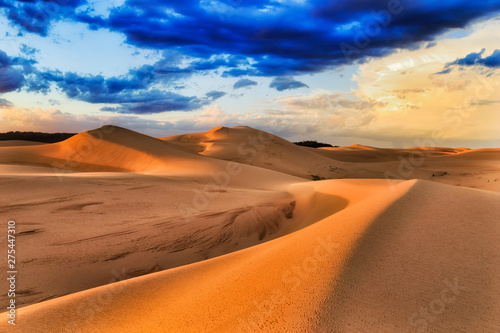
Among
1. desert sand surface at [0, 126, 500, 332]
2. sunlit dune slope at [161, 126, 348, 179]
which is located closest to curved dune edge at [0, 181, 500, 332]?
desert sand surface at [0, 126, 500, 332]

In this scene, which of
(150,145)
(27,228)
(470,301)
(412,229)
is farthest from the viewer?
(150,145)

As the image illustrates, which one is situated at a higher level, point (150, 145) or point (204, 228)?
point (150, 145)

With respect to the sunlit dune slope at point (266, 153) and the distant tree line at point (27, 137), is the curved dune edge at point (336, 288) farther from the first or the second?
the distant tree line at point (27, 137)

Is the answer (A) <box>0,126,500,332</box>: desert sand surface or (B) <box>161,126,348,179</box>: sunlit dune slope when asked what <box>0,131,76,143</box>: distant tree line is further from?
(A) <box>0,126,500,332</box>: desert sand surface

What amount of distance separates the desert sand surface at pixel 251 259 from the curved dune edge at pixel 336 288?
0.03 ft

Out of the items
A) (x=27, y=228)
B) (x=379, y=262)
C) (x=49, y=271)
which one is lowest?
(x=49, y=271)

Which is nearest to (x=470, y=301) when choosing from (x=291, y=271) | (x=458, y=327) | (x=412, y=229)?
(x=458, y=327)

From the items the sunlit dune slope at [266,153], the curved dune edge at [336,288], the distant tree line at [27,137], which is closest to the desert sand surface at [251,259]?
the curved dune edge at [336,288]

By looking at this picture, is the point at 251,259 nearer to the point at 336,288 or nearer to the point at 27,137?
the point at 336,288

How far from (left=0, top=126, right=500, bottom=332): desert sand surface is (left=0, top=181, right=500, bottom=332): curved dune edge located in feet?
0.03

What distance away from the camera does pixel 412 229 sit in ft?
9.38

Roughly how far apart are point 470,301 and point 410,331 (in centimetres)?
60

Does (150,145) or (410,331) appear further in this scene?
(150,145)

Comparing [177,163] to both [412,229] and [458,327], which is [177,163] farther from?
[458,327]
